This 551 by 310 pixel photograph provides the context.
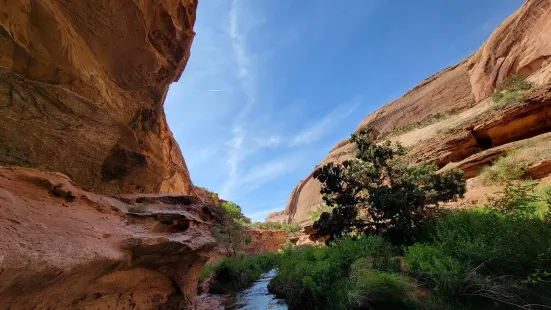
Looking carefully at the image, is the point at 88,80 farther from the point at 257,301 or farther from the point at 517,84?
the point at 517,84

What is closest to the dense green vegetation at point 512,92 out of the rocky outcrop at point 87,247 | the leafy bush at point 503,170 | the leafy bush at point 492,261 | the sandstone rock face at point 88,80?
the leafy bush at point 503,170

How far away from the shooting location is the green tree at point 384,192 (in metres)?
11.5

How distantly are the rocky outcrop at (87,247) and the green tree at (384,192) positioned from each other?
7.14m

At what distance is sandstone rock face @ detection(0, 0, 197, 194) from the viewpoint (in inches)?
277

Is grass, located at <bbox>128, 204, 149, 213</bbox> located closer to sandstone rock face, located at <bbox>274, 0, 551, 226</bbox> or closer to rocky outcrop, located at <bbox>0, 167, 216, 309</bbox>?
rocky outcrop, located at <bbox>0, 167, 216, 309</bbox>

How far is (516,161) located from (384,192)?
8499 mm

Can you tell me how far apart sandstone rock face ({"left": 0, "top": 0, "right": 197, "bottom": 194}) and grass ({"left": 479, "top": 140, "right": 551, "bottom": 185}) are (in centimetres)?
1720

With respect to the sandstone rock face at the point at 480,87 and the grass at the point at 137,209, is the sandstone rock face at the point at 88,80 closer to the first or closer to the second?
the grass at the point at 137,209

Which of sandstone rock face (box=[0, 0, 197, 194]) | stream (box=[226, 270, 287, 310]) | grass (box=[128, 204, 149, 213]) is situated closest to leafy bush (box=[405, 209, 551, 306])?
stream (box=[226, 270, 287, 310])

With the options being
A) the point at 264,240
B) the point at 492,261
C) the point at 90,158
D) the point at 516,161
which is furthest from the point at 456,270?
the point at 264,240

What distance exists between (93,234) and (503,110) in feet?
77.2

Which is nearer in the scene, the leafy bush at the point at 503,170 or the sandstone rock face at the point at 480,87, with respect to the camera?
the leafy bush at the point at 503,170

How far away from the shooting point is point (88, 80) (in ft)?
27.6

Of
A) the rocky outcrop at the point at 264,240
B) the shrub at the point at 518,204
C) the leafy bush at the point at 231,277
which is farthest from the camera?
the rocky outcrop at the point at 264,240
